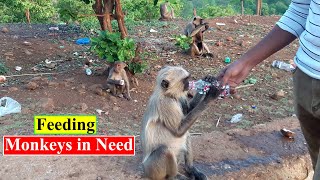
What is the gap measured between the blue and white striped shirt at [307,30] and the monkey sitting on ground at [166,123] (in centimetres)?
151

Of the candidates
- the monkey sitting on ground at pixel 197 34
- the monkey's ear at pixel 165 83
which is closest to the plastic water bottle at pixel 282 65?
the monkey sitting on ground at pixel 197 34

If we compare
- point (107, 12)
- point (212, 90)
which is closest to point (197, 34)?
point (107, 12)

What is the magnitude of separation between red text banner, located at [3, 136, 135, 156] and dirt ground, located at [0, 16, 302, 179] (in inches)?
5.9

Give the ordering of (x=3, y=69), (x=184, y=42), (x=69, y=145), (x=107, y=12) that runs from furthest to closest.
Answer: (x=184, y=42), (x=3, y=69), (x=107, y=12), (x=69, y=145)

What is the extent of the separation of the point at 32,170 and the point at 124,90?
2238 millimetres

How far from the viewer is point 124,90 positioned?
602 centimetres

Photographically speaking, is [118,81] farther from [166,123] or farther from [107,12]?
[166,123]

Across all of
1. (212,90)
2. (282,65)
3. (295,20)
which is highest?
(295,20)

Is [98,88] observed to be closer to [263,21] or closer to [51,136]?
[51,136]

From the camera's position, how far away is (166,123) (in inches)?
147

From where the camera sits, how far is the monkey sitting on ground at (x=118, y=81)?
577 cm

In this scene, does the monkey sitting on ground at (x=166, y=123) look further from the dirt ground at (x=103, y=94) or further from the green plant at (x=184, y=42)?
the green plant at (x=184, y=42)

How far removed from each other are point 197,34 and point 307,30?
5.61 metres

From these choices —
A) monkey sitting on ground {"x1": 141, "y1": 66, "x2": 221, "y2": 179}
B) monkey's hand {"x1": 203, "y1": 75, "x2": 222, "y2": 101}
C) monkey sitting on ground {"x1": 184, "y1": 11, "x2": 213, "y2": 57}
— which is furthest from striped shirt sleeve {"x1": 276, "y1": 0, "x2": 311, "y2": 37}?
monkey sitting on ground {"x1": 184, "y1": 11, "x2": 213, "y2": 57}
